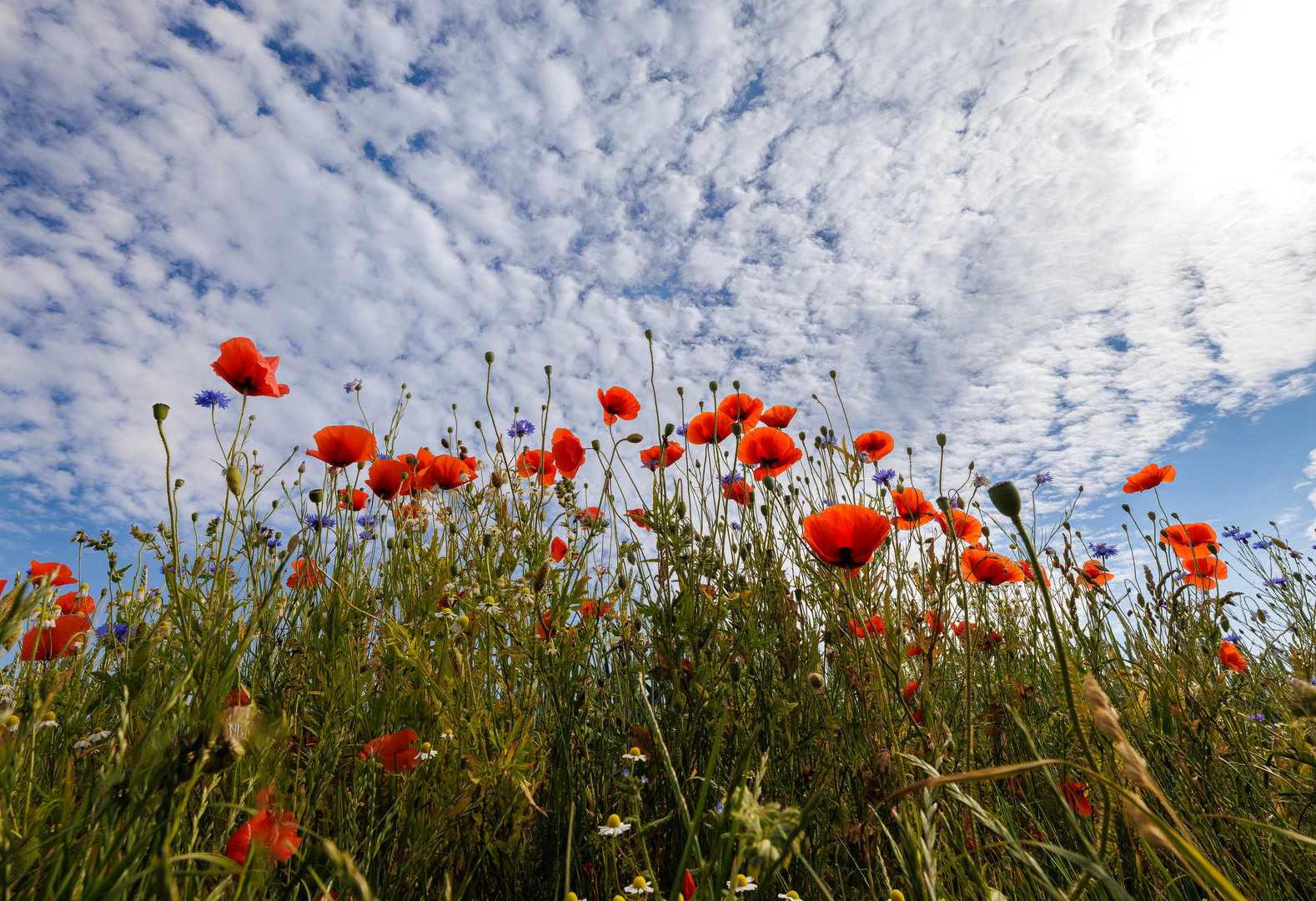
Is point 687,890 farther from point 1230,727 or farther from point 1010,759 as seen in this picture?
point 1230,727

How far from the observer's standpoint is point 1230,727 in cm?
196

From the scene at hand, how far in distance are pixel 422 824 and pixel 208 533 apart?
75.3 inches

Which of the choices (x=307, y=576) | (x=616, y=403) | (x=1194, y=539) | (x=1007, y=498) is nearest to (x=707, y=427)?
(x=616, y=403)

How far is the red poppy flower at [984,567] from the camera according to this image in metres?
2.52

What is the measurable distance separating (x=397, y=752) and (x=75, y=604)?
2566 mm

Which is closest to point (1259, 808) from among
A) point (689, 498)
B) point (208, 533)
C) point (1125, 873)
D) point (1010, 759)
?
point (1125, 873)

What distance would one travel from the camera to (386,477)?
107 inches

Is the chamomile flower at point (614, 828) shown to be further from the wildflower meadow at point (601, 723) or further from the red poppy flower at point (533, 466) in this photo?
the red poppy flower at point (533, 466)

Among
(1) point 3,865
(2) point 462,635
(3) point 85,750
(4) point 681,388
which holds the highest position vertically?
(4) point 681,388

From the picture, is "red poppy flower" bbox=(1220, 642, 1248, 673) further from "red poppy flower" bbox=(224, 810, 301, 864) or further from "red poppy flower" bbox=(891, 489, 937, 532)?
"red poppy flower" bbox=(224, 810, 301, 864)

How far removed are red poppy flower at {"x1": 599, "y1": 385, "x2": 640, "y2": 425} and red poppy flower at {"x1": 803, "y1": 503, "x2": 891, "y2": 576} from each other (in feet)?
5.10

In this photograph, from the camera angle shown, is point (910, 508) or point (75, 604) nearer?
point (910, 508)

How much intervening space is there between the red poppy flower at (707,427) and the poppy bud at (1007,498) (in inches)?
79.2

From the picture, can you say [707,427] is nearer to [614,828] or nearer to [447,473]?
[447,473]
